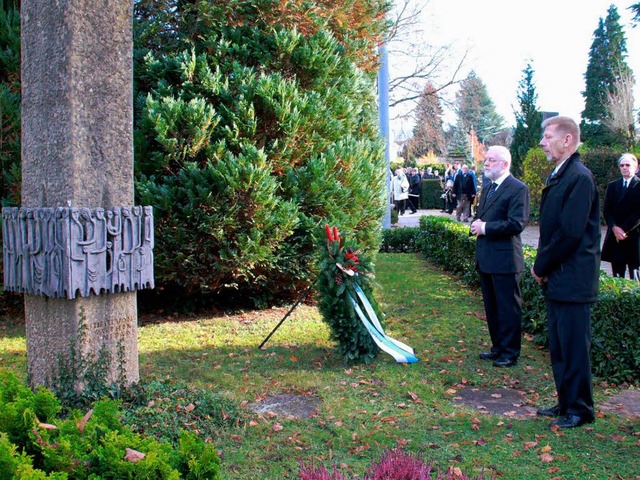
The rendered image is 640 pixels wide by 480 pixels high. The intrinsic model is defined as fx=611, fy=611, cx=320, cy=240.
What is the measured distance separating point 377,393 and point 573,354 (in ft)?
5.98

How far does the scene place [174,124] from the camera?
7738 millimetres

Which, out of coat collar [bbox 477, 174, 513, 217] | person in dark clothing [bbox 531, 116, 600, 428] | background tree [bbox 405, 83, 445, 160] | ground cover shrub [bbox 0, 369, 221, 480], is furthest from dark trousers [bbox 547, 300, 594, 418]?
background tree [bbox 405, 83, 445, 160]

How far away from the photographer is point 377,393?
575cm

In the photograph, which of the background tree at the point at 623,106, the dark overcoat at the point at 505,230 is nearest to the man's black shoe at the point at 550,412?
the dark overcoat at the point at 505,230

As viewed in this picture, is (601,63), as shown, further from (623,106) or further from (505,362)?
(505,362)

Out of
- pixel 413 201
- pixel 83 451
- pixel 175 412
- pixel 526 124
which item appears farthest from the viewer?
pixel 413 201

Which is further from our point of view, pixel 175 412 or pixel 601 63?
pixel 601 63

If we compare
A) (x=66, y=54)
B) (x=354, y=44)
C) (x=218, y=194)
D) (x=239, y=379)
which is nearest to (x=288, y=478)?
(x=239, y=379)

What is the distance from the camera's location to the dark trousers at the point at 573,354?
4773mm

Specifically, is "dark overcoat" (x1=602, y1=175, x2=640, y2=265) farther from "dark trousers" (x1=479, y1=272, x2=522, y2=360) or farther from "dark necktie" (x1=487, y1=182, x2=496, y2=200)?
"dark trousers" (x1=479, y1=272, x2=522, y2=360)

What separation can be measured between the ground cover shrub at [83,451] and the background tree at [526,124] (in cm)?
2588

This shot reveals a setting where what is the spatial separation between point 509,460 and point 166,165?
5.46m

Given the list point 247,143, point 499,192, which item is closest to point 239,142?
point 247,143

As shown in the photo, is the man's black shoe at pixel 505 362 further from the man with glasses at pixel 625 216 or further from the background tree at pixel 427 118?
the background tree at pixel 427 118
